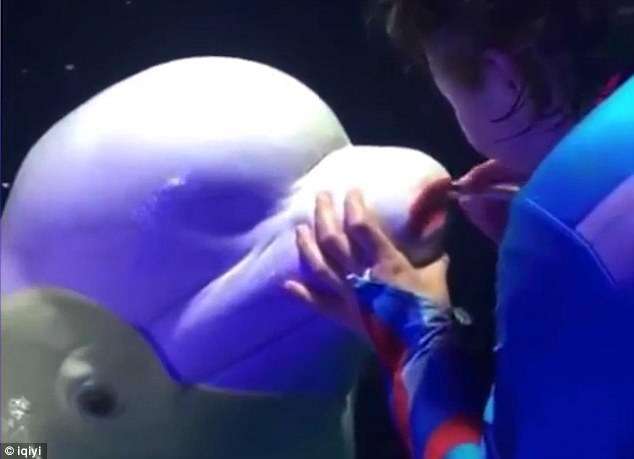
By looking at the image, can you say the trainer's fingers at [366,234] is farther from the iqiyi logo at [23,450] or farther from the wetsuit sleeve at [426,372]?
the iqiyi logo at [23,450]

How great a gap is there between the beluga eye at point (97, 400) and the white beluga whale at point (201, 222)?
0.02m

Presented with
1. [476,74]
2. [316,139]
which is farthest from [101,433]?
[476,74]

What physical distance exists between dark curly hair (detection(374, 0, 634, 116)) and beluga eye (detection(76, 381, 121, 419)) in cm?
43

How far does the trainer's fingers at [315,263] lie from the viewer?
993 millimetres

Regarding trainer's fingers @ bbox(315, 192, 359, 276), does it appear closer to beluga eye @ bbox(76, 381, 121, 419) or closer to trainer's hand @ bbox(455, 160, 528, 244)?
trainer's hand @ bbox(455, 160, 528, 244)

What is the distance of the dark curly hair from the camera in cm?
92

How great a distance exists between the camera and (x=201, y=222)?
1.09 metres

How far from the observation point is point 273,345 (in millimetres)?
1105

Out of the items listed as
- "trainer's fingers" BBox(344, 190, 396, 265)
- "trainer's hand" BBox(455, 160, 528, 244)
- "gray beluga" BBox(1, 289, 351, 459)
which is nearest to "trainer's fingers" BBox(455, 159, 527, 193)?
"trainer's hand" BBox(455, 160, 528, 244)

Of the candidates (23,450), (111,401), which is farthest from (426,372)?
(23,450)

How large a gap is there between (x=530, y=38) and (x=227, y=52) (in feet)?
2.45

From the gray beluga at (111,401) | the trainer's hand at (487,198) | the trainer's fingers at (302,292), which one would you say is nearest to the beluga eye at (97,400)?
the gray beluga at (111,401)

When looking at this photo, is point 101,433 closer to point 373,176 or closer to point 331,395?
point 331,395

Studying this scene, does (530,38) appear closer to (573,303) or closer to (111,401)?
(573,303)
